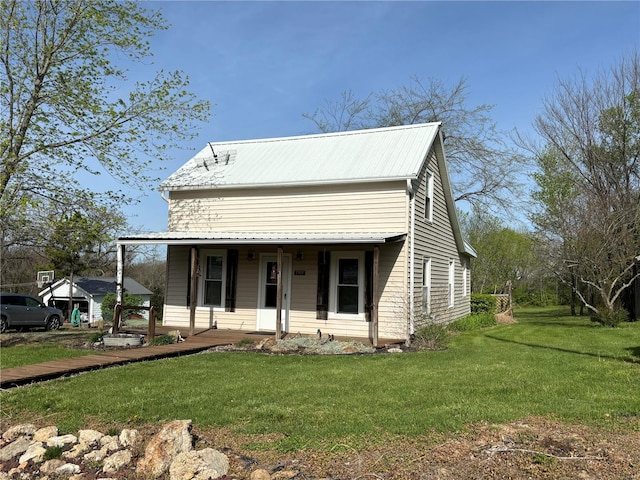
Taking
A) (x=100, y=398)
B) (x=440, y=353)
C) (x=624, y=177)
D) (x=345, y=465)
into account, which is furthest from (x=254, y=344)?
(x=624, y=177)

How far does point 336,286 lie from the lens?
12602 millimetres

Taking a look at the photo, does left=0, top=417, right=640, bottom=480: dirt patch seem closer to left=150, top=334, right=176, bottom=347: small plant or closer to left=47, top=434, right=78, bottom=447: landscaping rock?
left=47, top=434, right=78, bottom=447: landscaping rock

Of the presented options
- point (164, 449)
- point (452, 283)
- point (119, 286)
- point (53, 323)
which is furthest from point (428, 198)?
point (53, 323)

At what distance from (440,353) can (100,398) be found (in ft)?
20.5

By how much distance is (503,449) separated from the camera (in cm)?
417

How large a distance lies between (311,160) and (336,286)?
151 inches

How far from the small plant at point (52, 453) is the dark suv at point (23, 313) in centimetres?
1723

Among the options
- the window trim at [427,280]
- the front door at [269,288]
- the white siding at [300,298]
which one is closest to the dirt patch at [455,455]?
the white siding at [300,298]

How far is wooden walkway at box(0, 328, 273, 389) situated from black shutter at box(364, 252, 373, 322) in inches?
100

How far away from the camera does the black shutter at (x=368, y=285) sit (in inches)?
476

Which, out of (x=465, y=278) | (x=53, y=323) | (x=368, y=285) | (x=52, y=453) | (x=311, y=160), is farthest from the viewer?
(x=53, y=323)

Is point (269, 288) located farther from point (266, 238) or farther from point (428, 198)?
point (428, 198)

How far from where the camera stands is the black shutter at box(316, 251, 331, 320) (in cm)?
1254

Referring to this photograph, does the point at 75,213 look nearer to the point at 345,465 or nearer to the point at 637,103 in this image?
the point at 345,465
